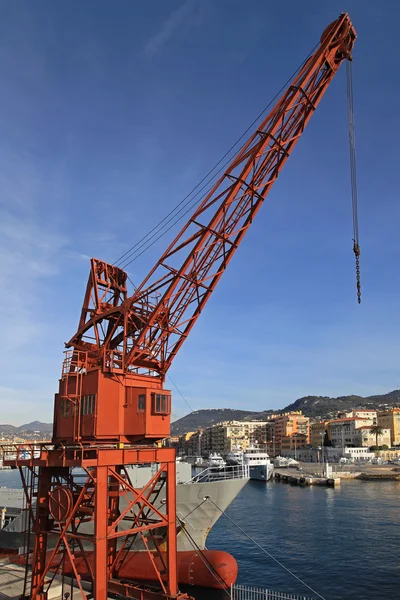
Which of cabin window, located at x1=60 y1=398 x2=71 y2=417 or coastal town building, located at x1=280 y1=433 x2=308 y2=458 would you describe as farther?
coastal town building, located at x1=280 y1=433 x2=308 y2=458

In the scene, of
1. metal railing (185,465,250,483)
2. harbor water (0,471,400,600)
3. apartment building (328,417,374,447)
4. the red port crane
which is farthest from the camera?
apartment building (328,417,374,447)

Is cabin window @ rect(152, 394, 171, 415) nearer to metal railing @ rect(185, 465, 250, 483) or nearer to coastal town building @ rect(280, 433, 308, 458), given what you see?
metal railing @ rect(185, 465, 250, 483)

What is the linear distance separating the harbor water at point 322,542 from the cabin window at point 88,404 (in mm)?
17983

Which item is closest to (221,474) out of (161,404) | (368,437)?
(161,404)

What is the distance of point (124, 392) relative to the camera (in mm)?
22516

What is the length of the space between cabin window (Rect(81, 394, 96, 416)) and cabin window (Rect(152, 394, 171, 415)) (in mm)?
2846

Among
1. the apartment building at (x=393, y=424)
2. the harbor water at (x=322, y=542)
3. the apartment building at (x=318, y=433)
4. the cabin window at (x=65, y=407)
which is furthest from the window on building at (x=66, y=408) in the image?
the apartment building at (x=393, y=424)

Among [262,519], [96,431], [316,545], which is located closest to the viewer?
[96,431]

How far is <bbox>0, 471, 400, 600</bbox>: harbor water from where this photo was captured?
30234 mm

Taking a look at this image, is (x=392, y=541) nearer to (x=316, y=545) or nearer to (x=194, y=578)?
(x=316, y=545)

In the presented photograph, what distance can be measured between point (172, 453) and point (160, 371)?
4830mm

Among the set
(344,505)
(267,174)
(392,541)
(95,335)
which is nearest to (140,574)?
(95,335)

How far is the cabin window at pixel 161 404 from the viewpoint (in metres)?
22.5

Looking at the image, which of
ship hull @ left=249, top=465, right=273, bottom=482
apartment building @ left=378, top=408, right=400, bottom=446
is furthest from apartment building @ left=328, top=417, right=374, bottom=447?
ship hull @ left=249, top=465, right=273, bottom=482
